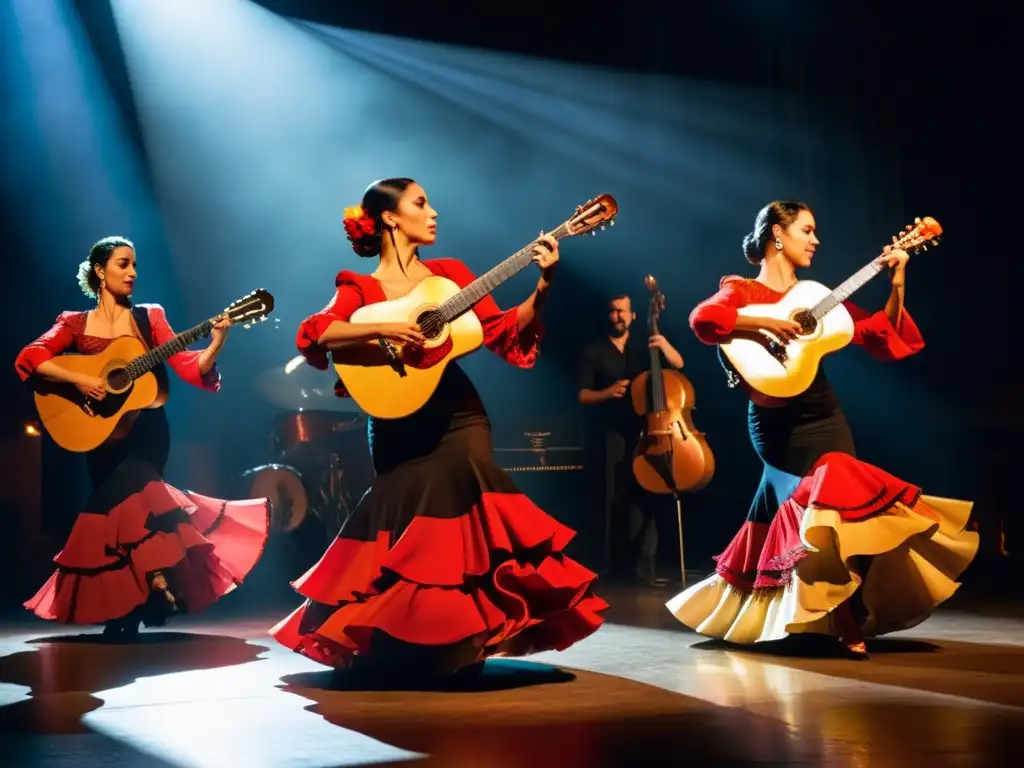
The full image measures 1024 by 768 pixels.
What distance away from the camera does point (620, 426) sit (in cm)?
735

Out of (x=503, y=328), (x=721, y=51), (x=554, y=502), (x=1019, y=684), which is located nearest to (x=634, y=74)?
(x=721, y=51)

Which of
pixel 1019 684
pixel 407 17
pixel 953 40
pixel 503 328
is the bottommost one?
pixel 1019 684

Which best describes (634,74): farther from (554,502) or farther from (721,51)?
(554,502)

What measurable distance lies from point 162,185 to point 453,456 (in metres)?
5.69

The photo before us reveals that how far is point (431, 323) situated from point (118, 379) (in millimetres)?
1949

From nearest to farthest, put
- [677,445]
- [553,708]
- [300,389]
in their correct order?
[553,708] → [677,445] → [300,389]

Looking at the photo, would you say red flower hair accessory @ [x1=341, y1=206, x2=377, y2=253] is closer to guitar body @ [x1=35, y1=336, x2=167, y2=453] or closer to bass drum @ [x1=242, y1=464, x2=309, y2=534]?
guitar body @ [x1=35, y1=336, x2=167, y2=453]

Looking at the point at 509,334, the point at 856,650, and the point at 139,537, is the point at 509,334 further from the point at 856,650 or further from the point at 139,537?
the point at 139,537

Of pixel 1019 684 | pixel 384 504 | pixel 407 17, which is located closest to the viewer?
pixel 1019 684

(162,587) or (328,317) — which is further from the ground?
(328,317)

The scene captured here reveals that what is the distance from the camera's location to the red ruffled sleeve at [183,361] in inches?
203

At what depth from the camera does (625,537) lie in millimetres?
7586

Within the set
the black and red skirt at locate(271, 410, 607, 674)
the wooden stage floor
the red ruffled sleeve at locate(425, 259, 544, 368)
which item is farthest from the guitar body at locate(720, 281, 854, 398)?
the black and red skirt at locate(271, 410, 607, 674)

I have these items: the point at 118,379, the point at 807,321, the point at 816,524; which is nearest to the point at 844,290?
the point at 807,321
